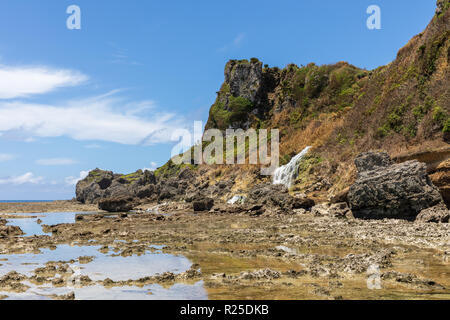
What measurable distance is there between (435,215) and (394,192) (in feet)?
9.98

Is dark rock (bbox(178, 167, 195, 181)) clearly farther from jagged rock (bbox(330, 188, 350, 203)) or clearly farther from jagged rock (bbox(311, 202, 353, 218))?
jagged rock (bbox(330, 188, 350, 203))

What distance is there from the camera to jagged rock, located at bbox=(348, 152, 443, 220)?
19.7 metres

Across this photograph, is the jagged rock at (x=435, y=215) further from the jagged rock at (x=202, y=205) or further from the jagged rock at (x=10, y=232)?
the jagged rock at (x=202, y=205)

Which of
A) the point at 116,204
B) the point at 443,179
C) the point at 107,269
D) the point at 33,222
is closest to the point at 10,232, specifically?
the point at 33,222

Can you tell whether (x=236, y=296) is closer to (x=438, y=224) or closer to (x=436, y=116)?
(x=438, y=224)

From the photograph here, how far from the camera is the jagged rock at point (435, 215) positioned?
1727cm

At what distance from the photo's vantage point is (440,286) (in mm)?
7535

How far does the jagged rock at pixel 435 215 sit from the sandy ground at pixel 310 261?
2.94 feet

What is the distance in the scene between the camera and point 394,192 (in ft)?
67.6

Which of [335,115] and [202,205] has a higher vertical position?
[335,115]

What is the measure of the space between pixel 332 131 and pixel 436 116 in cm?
2067

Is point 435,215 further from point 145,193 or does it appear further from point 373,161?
point 145,193

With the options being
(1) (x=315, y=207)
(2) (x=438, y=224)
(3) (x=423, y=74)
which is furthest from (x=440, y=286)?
(3) (x=423, y=74)

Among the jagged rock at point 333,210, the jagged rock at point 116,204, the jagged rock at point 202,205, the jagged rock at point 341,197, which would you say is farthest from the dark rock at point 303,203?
the jagged rock at point 116,204
